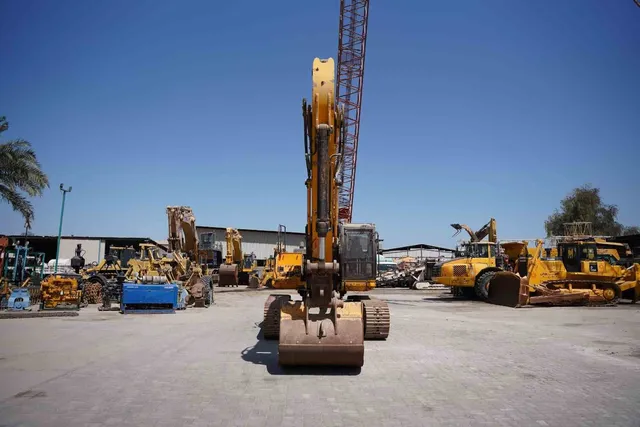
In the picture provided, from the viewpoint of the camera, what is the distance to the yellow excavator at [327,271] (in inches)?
300

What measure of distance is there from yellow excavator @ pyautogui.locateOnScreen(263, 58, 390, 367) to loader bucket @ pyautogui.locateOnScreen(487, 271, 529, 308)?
11844 mm

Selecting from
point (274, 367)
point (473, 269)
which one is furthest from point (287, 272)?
point (473, 269)

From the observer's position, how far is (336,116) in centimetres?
941

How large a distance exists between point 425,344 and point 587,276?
14801 mm

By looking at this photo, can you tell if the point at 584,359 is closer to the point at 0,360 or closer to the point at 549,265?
the point at 0,360

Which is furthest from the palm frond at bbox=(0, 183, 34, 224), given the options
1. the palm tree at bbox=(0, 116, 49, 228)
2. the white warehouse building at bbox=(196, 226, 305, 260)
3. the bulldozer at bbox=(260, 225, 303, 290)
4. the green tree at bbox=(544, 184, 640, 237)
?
the green tree at bbox=(544, 184, 640, 237)

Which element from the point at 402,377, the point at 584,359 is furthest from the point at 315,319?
the point at 584,359

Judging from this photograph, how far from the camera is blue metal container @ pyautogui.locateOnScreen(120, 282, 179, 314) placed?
17.2 metres

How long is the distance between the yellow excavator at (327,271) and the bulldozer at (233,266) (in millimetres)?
24228

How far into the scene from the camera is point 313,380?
7414mm

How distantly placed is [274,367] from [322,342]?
4.24 feet

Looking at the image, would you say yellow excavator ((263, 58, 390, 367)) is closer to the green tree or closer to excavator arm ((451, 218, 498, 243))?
excavator arm ((451, 218, 498, 243))

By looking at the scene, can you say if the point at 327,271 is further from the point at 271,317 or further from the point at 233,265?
the point at 233,265

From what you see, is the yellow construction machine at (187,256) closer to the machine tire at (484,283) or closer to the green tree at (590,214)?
the machine tire at (484,283)
